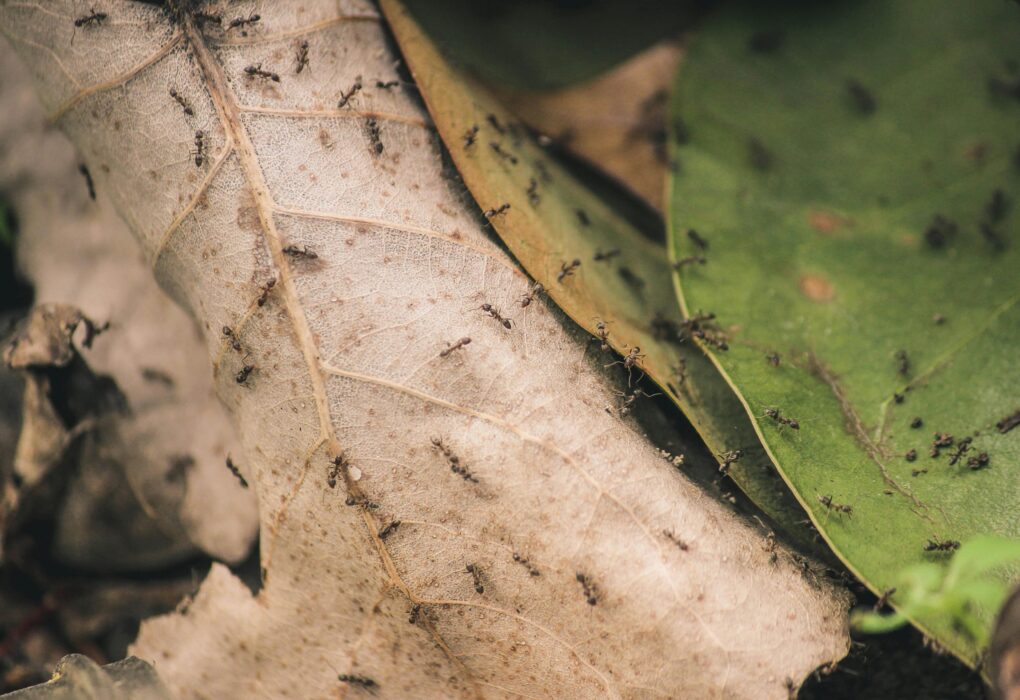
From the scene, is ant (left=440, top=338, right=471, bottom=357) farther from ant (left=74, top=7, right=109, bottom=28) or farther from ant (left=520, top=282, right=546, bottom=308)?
ant (left=74, top=7, right=109, bottom=28)

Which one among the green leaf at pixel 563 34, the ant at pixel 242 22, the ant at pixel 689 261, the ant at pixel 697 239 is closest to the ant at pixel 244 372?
the ant at pixel 242 22

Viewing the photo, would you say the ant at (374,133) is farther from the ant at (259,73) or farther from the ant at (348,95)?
the ant at (259,73)

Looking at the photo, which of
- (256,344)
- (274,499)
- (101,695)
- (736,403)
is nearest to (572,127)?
(736,403)

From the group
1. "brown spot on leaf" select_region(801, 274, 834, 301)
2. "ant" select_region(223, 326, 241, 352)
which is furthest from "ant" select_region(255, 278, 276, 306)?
"brown spot on leaf" select_region(801, 274, 834, 301)

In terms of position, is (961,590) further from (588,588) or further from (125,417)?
(125,417)

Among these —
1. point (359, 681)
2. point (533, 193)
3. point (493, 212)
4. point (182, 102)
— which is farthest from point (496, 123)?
point (359, 681)

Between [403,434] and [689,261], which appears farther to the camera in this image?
[689,261]

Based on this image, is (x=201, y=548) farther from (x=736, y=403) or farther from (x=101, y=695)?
(x=736, y=403)
